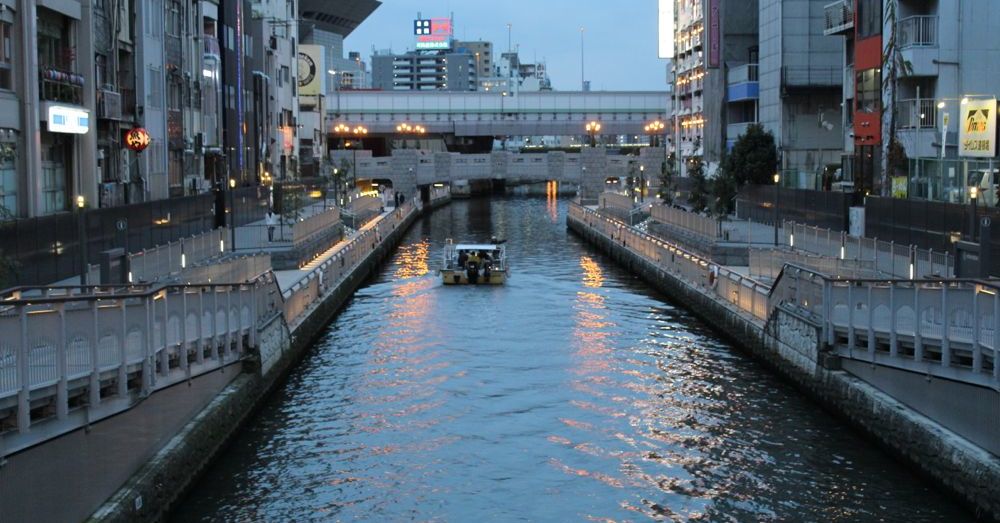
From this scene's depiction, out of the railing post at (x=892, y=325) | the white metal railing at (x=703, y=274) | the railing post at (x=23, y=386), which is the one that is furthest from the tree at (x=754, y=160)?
the railing post at (x=23, y=386)

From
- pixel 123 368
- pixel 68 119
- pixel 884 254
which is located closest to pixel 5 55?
pixel 68 119

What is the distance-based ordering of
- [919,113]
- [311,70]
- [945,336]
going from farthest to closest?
[311,70], [919,113], [945,336]

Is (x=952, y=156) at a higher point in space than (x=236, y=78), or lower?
lower

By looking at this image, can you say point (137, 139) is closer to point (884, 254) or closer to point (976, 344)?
point (884, 254)

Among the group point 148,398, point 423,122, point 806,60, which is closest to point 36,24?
point 148,398

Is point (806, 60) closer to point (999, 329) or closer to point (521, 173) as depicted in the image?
point (521, 173)

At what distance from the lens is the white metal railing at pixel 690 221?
58.7 m

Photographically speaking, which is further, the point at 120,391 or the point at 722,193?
the point at 722,193

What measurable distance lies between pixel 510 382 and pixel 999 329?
15.4 m

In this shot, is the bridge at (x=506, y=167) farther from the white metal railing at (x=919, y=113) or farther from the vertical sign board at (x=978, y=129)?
the vertical sign board at (x=978, y=129)

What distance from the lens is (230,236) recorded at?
2141 inches

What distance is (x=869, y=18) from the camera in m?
59.3

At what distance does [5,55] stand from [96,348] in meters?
29.2

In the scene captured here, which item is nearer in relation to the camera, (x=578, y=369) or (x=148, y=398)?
(x=148, y=398)
